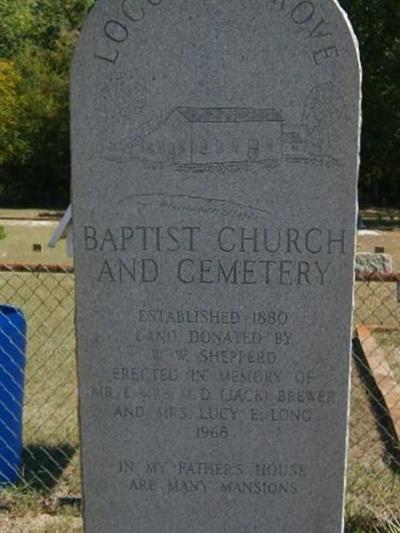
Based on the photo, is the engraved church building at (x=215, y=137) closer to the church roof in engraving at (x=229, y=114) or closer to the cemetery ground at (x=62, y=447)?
the church roof in engraving at (x=229, y=114)

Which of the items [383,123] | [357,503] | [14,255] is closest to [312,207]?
[357,503]

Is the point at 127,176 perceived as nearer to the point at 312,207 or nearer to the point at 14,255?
the point at 312,207

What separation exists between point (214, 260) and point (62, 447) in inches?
104

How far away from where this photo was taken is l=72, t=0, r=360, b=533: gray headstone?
2.88m

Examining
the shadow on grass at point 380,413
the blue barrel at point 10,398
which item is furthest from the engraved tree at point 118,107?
the shadow on grass at point 380,413

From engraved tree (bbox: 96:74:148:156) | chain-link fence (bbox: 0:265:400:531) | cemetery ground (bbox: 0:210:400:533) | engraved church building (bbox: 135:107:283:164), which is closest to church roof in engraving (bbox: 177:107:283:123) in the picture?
engraved church building (bbox: 135:107:283:164)

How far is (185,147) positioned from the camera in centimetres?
295

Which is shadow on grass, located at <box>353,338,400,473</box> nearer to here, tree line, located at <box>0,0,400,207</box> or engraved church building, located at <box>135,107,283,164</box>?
engraved church building, located at <box>135,107,283,164</box>

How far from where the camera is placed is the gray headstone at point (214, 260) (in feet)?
9.46

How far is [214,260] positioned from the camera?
3.03 meters

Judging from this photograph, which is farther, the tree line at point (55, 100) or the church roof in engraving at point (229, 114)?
the tree line at point (55, 100)

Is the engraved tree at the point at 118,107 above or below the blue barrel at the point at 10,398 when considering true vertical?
above

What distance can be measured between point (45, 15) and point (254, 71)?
3813cm

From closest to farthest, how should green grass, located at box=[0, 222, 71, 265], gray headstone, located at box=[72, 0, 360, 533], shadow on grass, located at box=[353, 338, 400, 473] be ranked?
gray headstone, located at box=[72, 0, 360, 533] < shadow on grass, located at box=[353, 338, 400, 473] < green grass, located at box=[0, 222, 71, 265]
